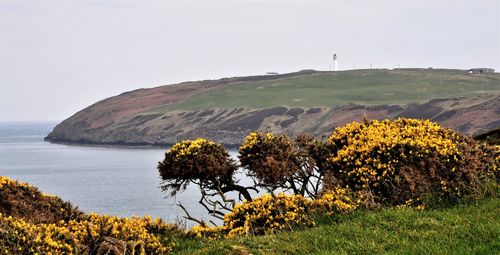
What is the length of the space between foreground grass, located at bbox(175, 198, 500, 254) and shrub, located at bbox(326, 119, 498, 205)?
1941 mm

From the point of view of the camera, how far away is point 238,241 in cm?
1329

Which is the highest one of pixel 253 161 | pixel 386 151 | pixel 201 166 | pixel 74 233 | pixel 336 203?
pixel 386 151

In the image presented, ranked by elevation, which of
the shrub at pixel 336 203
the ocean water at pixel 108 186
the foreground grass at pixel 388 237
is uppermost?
the shrub at pixel 336 203

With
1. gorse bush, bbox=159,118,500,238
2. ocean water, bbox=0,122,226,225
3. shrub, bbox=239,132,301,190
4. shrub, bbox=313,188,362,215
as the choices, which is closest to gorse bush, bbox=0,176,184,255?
gorse bush, bbox=159,118,500,238

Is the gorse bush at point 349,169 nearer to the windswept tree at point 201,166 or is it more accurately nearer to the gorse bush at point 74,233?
the windswept tree at point 201,166

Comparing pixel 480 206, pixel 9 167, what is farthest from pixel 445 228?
pixel 9 167

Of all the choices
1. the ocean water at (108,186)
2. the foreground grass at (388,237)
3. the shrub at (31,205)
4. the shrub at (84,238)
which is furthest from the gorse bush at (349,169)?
the ocean water at (108,186)

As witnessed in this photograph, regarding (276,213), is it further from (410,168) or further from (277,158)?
(277,158)

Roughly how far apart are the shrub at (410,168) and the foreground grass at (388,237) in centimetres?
194

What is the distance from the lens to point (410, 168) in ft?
57.6

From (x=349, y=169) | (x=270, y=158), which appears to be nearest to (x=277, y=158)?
(x=270, y=158)

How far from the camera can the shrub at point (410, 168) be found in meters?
17.2

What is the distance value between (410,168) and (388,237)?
4822 millimetres

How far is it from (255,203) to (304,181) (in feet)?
21.1
